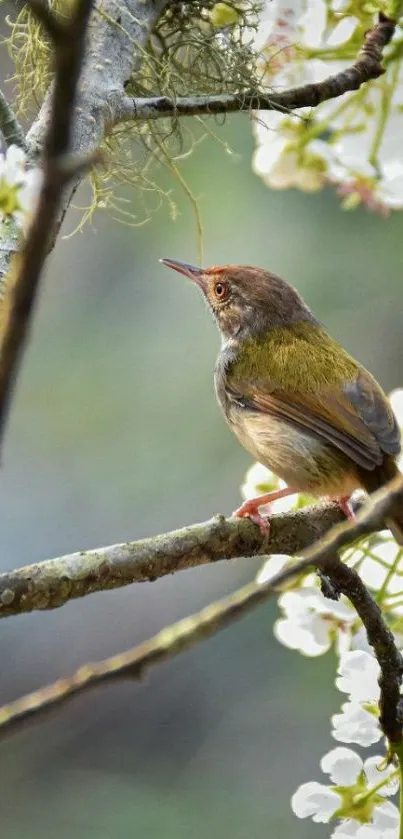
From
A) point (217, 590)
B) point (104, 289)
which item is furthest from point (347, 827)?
point (104, 289)

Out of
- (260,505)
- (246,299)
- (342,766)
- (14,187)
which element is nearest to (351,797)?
(342,766)

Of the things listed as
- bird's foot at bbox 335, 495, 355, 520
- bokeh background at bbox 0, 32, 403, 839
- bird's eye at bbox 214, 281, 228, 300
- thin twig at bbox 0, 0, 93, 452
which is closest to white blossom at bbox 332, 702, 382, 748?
bird's foot at bbox 335, 495, 355, 520

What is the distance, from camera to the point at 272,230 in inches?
157

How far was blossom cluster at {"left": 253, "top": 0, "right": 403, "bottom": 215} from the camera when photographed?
4.88 ft

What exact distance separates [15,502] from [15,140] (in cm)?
271

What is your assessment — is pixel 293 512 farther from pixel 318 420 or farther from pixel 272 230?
pixel 272 230

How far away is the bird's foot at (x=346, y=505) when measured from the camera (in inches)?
60.7

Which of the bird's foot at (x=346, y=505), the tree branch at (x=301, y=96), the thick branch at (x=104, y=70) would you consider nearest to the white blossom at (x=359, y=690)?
the bird's foot at (x=346, y=505)

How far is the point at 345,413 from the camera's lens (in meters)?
1.68

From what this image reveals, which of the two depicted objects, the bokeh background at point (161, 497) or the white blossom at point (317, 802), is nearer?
the white blossom at point (317, 802)

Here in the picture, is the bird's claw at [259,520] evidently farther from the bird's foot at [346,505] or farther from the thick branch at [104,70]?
the thick branch at [104,70]

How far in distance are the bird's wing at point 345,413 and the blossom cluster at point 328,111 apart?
29 cm

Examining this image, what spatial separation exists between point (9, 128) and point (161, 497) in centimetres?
255

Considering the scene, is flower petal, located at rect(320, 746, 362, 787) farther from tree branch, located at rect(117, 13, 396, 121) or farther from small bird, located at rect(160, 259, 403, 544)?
tree branch, located at rect(117, 13, 396, 121)
